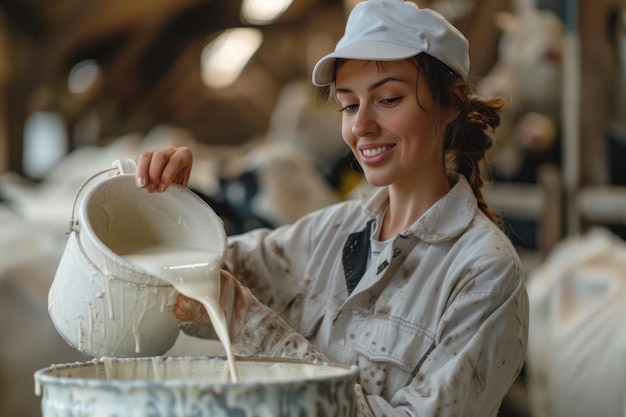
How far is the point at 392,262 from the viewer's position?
1787 mm

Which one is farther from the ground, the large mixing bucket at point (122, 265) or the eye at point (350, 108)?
the eye at point (350, 108)

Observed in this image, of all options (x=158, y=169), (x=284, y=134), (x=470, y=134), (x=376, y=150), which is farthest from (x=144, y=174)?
(x=284, y=134)

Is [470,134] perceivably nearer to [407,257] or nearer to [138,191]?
[407,257]

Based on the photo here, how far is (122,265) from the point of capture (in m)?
1.43

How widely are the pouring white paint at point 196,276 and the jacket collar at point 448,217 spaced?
43cm

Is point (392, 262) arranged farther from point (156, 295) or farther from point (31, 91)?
point (31, 91)

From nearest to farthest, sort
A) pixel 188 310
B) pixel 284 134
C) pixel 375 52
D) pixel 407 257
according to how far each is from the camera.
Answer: pixel 188 310
pixel 375 52
pixel 407 257
pixel 284 134

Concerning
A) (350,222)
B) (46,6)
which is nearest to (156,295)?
(350,222)

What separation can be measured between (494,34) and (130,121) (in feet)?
13.9

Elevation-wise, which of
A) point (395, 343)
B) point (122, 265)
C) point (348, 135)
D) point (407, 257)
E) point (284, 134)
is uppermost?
point (348, 135)

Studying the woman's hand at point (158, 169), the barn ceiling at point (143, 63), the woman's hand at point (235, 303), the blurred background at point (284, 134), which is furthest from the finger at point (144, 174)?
the barn ceiling at point (143, 63)

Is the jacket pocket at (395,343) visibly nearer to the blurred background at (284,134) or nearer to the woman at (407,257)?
the woman at (407,257)

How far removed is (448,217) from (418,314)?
0.20 meters

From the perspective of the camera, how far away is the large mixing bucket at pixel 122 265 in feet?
4.82
